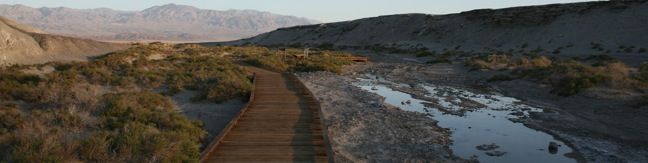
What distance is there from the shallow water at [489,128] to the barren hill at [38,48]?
2093 cm

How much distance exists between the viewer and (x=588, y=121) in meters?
14.4

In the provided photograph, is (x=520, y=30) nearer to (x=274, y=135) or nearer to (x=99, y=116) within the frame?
(x=274, y=135)

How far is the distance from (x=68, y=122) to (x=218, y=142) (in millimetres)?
4143

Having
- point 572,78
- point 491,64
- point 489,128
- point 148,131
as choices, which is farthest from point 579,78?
point 148,131

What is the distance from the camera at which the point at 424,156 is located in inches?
408

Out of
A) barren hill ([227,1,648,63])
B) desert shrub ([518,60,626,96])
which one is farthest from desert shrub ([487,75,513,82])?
barren hill ([227,1,648,63])

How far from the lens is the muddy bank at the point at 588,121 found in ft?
36.1

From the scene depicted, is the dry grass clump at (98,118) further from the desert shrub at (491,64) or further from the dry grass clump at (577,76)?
the desert shrub at (491,64)

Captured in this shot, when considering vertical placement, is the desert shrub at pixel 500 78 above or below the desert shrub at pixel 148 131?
below

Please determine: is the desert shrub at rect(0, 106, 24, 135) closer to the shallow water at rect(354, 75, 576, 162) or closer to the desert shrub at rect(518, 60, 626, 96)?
the shallow water at rect(354, 75, 576, 162)

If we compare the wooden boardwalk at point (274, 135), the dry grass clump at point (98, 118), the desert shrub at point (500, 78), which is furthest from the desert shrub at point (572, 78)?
the dry grass clump at point (98, 118)

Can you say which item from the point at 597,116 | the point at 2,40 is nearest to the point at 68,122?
the point at 597,116

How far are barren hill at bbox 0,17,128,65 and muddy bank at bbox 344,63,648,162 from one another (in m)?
22.4

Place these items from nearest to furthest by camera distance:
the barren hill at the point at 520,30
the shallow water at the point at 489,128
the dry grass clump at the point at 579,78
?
1. the shallow water at the point at 489,128
2. the dry grass clump at the point at 579,78
3. the barren hill at the point at 520,30
